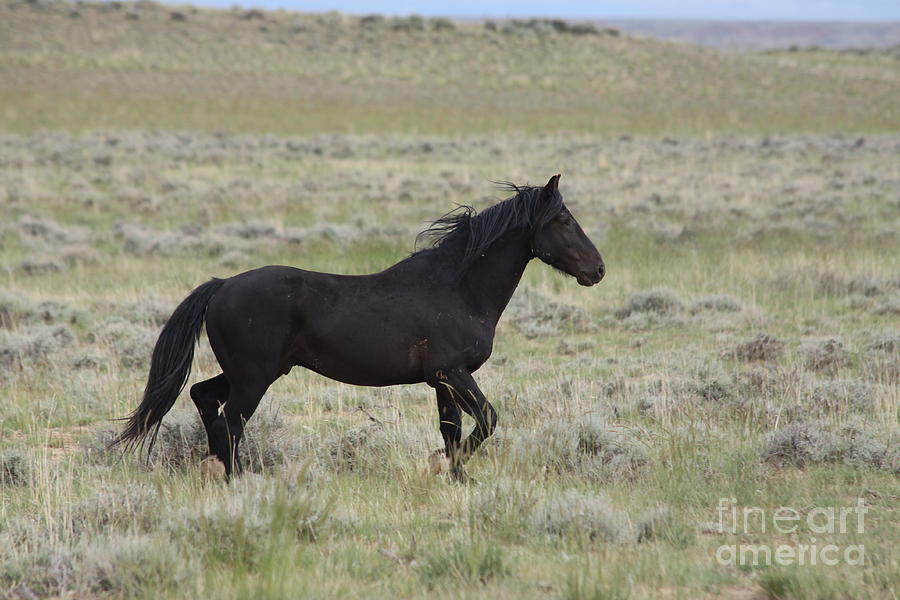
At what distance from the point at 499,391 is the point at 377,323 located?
2307 millimetres

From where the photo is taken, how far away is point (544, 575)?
4.14 m

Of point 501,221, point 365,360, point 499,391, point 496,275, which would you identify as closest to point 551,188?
point 501,221

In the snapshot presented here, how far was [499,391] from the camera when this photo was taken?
769 centimetres

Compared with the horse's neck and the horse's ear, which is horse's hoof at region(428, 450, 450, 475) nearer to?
the horse's neck

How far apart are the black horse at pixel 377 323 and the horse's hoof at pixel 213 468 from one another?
45 millimetres

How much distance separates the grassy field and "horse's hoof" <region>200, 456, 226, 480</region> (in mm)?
193

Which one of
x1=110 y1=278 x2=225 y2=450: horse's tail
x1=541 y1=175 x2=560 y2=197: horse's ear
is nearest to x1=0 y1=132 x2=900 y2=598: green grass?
x1=110 y1=278 x2=225 y2=450: horse's tail

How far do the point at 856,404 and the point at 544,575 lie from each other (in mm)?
3889

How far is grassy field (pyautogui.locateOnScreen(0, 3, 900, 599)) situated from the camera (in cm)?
421

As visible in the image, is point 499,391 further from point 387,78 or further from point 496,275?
point 387,78

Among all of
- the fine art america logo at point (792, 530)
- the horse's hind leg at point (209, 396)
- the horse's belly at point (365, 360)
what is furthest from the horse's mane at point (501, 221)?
the fine art america logo at point (792, 530)

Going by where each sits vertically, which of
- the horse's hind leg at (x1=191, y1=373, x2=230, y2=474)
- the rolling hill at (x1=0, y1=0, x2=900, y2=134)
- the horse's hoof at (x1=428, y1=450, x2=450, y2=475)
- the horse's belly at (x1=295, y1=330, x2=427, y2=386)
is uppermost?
the rolling hill at (x1=0, y1=0, x2=900, y2=134)

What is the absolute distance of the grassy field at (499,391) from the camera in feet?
13.8

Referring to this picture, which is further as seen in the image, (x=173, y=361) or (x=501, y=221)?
(x=501, y=221)
